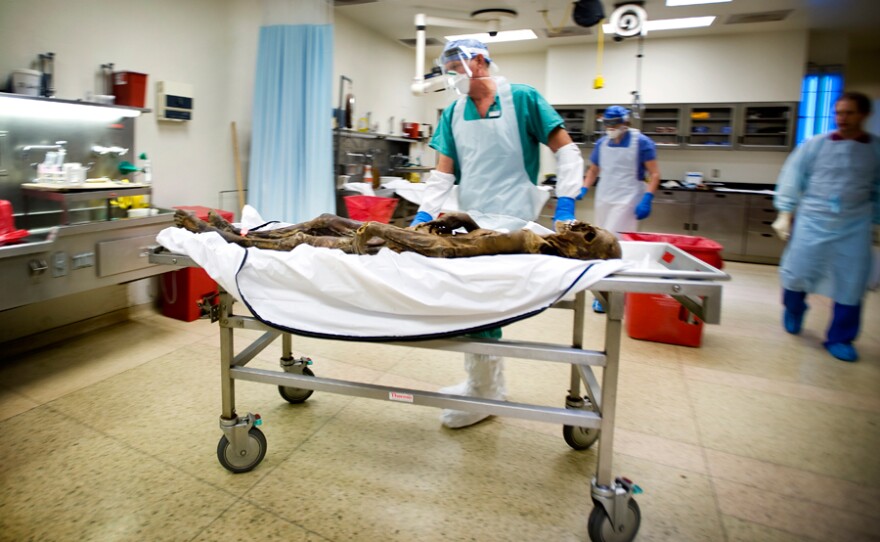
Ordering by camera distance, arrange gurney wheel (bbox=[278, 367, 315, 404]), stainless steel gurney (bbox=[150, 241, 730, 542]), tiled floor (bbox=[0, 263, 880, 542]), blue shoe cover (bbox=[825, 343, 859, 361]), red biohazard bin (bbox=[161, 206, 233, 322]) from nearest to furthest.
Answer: stainless steel gurney (bbox=[150, 241, 730, 542]) < tiled floor (bbox=[0, 263, 880, 542]) < gurney wheel (bbox=[278, 367, 315, 404]) < blue shoe cover (bbox=[825, 343, 859, 361]) < red biohazard bin (bbox=[161, 206, 233, 322])

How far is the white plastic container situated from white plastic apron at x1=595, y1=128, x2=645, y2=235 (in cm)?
392

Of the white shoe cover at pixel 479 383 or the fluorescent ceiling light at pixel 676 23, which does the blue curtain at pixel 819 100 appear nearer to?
the white shoe cover at pixel 479 383

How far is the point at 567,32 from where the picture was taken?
257 inches

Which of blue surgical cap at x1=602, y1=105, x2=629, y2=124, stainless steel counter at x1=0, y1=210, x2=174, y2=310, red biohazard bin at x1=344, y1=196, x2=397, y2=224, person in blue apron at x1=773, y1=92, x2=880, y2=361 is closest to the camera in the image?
stainless steel counter at x1=0, y1=210, x2=174, y2=310

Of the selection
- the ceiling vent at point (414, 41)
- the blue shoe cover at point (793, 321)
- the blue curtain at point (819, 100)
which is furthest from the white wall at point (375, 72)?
the blue curtain at point (819, 100)

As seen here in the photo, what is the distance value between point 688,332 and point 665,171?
4.46m

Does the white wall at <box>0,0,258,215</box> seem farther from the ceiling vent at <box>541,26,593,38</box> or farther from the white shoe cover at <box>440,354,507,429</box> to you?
the ceiling vent at <box>541,26,593,38</box>

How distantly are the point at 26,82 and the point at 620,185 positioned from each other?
4.07 m

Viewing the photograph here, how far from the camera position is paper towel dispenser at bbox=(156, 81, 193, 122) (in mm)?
3674

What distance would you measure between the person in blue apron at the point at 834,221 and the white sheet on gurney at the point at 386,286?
2.43 m

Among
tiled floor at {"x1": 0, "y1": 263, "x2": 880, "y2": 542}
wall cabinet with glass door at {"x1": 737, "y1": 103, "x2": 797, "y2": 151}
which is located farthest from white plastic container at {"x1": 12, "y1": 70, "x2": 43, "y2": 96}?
wall cabinet with glass door at {"x1": 737, "y1": 103, "x2": 797, "y2": 151}

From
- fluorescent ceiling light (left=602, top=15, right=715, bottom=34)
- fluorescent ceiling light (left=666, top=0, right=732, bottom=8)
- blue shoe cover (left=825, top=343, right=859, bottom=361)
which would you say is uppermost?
fluorescent ceiling light (left=602, top=15, right=715, bottom=34)

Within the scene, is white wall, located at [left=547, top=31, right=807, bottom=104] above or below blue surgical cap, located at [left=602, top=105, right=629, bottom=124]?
above

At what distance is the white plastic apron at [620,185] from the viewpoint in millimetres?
4121
